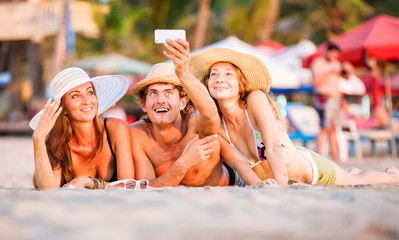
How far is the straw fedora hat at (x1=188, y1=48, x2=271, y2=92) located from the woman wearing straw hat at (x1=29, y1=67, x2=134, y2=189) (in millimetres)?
848

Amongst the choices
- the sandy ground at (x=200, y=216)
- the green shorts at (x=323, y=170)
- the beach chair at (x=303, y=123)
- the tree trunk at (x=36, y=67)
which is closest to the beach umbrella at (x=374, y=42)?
the beach chair at (x=303, y=123)

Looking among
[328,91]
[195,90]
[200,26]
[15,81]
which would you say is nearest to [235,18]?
[200,26]

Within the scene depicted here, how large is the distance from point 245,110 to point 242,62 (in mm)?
389

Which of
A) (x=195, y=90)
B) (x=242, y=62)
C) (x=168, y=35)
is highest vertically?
(x=168, y=35)

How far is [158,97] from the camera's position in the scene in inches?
145

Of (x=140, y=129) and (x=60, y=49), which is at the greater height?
(x=60, y=49)

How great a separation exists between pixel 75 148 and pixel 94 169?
0.24 meters

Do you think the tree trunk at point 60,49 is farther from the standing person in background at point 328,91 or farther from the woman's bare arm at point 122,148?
the woman's bare arm at point 122,148

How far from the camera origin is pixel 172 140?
383cm

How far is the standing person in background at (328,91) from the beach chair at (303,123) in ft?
4.29

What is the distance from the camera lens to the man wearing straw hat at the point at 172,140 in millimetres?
3422

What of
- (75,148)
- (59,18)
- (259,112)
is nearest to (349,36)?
(259,112)

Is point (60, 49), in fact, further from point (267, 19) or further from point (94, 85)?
point (94, 85)

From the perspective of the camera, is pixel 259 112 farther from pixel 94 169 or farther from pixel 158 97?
pixel 94 169
